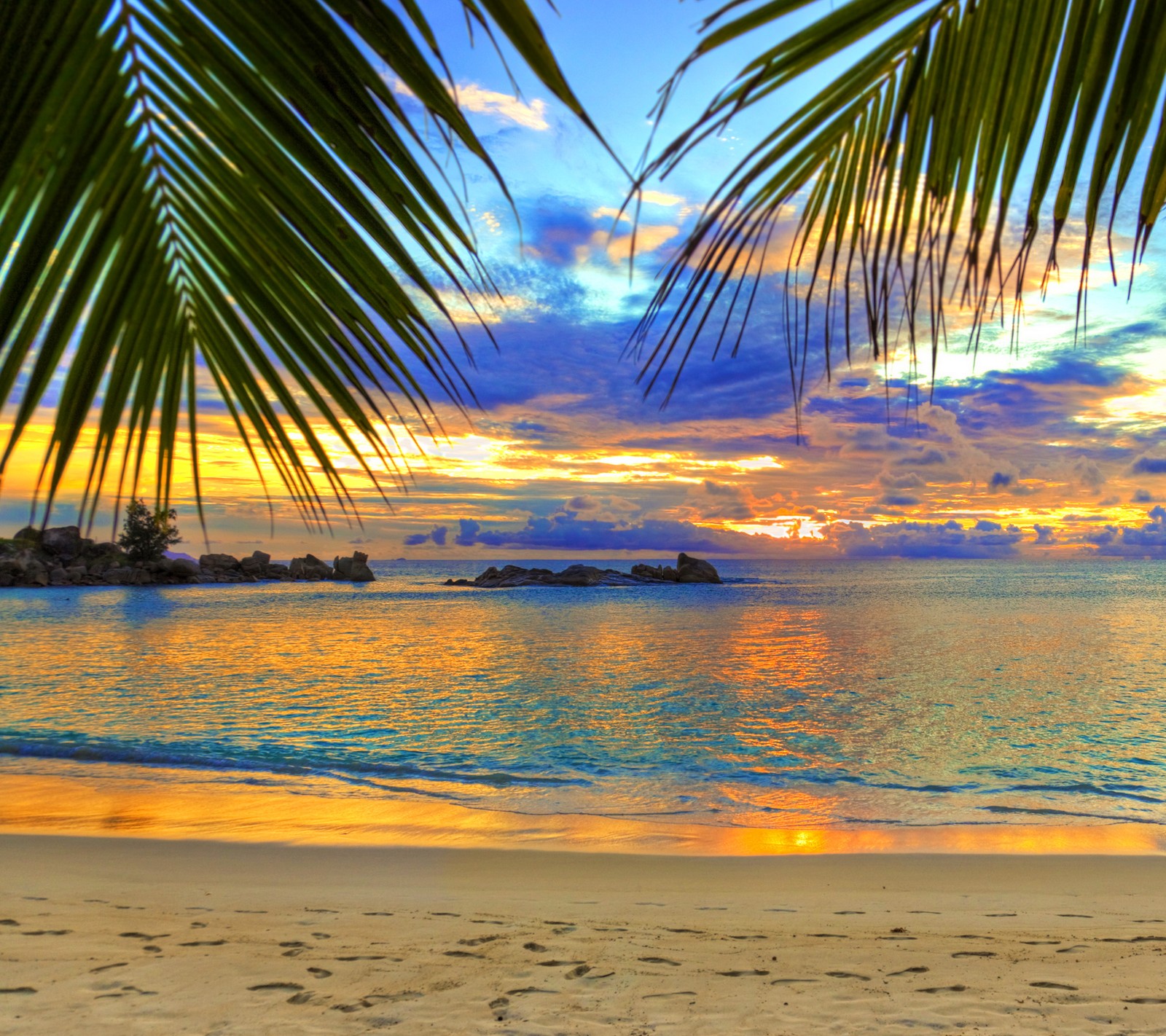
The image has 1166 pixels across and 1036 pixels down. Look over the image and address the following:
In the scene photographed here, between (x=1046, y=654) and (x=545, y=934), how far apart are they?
85.5 ft

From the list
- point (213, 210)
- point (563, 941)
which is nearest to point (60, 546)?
point (563, 941)

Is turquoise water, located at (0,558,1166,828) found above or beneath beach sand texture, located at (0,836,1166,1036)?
beneath

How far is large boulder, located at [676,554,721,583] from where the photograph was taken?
7731 centimetres

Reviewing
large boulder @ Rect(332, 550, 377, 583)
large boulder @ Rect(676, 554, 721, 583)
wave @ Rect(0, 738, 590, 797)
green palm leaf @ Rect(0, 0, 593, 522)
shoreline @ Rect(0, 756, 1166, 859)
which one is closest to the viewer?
green palm leaf @ Rect(0, 0, 593, 522)

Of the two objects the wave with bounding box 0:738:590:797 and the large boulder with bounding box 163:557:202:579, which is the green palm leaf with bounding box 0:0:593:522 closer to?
the wave with bounding box 0:738:590:797

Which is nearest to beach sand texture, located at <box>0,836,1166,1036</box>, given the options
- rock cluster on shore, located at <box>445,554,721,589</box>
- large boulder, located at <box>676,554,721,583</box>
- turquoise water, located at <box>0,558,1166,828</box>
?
turquoise water, located at <box>0,558,1166,828</box>

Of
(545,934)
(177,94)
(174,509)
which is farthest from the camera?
(545,934)

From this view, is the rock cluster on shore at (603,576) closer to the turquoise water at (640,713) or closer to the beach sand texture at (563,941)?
the turquoise water at (640,713)

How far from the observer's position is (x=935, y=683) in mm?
19812

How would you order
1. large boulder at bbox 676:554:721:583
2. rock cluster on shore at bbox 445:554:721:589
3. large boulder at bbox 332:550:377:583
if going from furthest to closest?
large boulder at bbox 332:550:377:583, large boulder at bbox 676:554:721:583, rock cluster on shore at bbox 445:554:721:589

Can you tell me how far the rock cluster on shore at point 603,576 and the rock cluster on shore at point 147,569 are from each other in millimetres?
19549

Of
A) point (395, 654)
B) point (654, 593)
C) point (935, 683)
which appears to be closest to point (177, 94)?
point (935, 683)

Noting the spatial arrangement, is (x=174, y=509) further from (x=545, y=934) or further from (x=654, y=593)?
(x=654, y=593)

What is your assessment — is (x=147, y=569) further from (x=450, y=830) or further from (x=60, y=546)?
(x=450, y=830)
